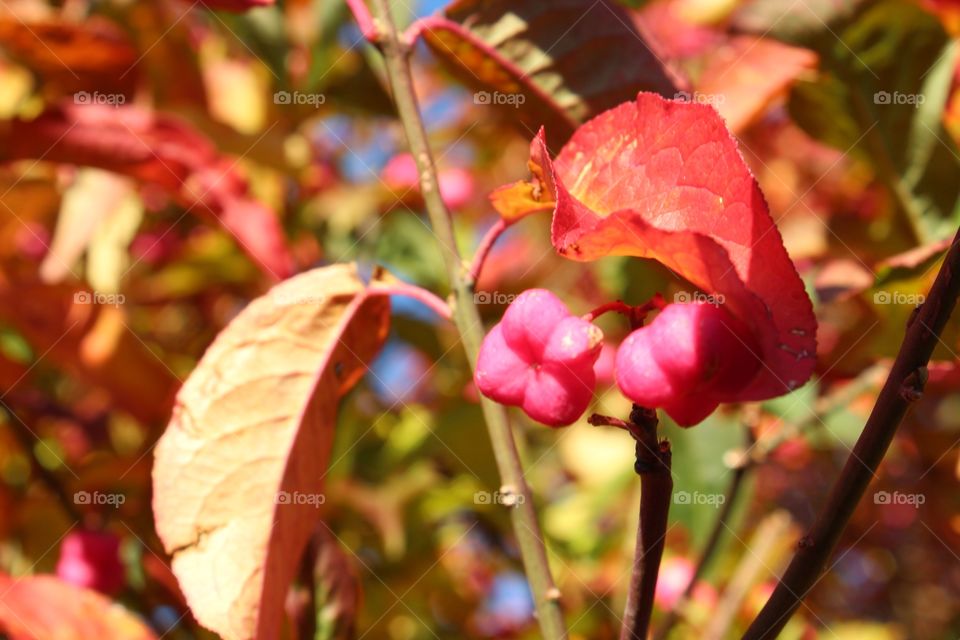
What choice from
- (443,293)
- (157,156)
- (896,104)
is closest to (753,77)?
(896,104)

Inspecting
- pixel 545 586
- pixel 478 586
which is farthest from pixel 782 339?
pixel 478 586

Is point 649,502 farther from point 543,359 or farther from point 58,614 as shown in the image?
point 58,614

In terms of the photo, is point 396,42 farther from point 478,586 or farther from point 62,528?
point 478,586

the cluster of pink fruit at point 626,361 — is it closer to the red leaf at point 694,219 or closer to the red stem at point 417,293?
the red leaf at point 694,219

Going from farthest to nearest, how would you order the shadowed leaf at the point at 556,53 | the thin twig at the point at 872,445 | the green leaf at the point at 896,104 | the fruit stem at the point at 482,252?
the green leaf at the point at 896,104, the shadowed leaf at the point at 556,53, the fruit stem at the point at 482,252, the thin twig at the point at 872,445

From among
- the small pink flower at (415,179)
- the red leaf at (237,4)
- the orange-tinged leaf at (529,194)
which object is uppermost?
the red leaf at (237,4)

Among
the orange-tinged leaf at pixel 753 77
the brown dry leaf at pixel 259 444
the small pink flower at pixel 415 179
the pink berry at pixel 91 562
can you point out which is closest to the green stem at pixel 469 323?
the brown dry leaf at pixel 259 444

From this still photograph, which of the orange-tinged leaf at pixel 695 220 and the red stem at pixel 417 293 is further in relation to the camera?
the red stem at pixel 417 293
